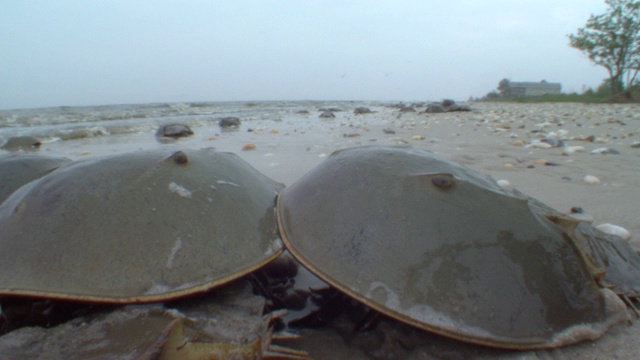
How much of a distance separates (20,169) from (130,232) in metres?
0.93

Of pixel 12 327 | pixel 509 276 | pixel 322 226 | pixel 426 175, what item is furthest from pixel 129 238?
pixel 509 276

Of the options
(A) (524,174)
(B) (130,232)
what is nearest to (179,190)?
(B) (130,232)

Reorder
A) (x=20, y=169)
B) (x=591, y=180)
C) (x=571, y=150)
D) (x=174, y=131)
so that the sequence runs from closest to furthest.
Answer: (x=20, y=169)
(x=591, y=180)
(x=571, y=150)
(x=174, y=131)

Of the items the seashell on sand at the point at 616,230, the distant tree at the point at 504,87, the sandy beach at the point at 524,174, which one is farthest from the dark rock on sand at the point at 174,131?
the distant tree at the point at 504,87

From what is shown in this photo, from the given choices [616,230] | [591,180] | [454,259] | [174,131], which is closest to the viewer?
[454,259]

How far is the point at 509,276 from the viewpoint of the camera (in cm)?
94

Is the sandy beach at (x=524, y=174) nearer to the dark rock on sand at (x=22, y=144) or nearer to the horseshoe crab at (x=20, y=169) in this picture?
the dark rock on sand at (x=22, y=144)

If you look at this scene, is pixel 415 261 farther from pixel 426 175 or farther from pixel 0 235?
pixel 0 235

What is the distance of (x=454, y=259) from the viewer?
96 cm

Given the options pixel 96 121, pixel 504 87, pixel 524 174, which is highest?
pixel 504 87

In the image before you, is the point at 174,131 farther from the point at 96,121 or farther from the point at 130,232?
the point at 130,232

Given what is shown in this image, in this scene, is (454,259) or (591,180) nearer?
(454,259)

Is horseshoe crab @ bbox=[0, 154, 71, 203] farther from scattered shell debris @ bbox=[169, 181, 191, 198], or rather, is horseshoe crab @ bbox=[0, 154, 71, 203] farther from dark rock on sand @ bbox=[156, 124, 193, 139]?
dark rock on sand @ bbox=[156, 124, 193, 139]

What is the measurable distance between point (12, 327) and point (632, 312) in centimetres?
168
